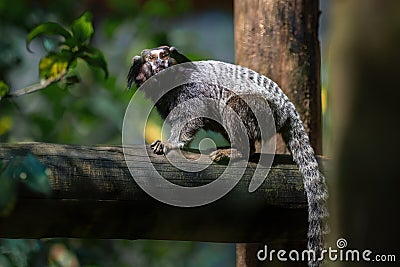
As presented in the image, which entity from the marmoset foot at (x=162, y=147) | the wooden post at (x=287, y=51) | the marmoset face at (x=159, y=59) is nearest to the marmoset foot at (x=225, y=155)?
the marmoset foot at (x=162, y=147)

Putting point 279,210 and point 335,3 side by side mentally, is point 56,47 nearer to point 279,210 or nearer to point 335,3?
point 279,210

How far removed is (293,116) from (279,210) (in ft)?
1.84

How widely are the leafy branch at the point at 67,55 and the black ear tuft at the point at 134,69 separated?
214mm

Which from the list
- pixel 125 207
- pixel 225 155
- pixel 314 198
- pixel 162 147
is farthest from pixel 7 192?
pixel 314 198

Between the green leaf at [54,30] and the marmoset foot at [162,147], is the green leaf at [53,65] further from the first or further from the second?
the marmoset foot at [162,147]

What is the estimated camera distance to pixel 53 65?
2768 mm

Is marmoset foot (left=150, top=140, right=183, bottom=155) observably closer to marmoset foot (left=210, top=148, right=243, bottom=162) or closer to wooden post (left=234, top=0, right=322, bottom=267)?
marmoset foot (left=210, top=148, right=243, bottom=162)

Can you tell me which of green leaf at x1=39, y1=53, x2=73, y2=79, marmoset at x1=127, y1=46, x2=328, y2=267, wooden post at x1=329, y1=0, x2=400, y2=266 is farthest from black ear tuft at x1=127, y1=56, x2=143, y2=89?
wooden post at x1=329, y1=0, x2=400, y2=266

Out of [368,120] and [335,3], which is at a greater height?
[335,3]

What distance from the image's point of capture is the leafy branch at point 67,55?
8.70ft

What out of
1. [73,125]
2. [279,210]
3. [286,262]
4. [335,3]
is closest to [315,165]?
[279,210]

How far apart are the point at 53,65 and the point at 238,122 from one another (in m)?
0.69

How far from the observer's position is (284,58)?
2.83m

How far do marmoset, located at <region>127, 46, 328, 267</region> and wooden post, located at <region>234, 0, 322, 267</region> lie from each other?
16 centimetres
